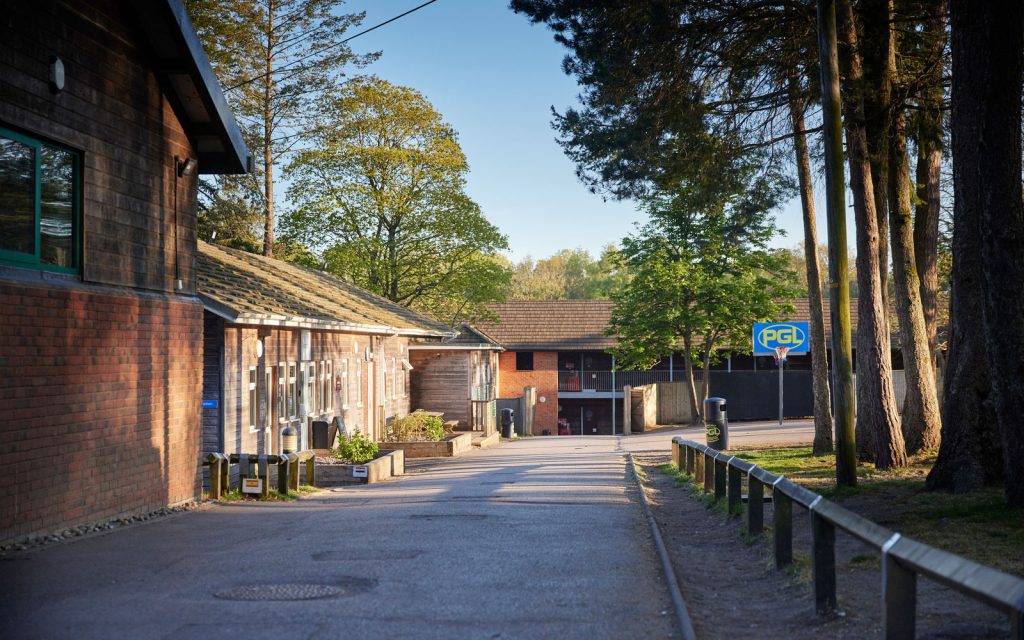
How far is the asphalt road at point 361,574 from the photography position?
661 cm

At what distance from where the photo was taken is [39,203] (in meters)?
10.5

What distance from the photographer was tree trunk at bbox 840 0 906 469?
53.5 ft

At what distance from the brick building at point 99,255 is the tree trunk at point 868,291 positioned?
32.5ft

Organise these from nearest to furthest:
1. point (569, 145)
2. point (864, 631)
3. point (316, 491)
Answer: point (864, 631), point (316, 491), point (569, 145)

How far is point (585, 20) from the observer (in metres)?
17.6

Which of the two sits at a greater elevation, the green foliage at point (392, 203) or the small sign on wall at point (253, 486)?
the green foliage at point (392, 203)

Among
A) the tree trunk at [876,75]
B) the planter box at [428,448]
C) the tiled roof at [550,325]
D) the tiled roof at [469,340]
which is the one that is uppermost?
the tree trunk at [876,75]

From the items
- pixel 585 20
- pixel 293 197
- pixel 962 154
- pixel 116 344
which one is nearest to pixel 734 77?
pixel 585 20

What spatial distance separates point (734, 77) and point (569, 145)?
3660 mm

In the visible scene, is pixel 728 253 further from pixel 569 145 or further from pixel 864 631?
pixel 864 631

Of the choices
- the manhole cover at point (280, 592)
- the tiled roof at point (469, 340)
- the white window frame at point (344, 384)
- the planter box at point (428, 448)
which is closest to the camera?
the manhole cover at point (280, 592)

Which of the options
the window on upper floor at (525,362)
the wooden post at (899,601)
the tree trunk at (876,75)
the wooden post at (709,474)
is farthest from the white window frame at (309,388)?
the window on upper floor at (525,362)

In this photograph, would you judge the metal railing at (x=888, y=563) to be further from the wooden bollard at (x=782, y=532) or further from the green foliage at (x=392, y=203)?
the green foliage at (x=392, y=203)

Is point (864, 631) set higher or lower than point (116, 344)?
lower
